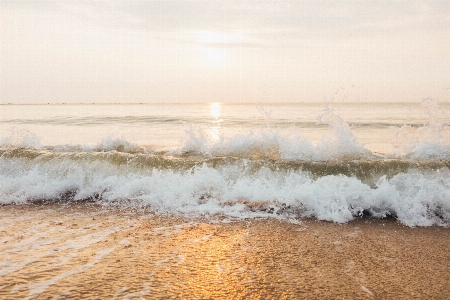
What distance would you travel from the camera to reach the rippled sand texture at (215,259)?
9.62ft

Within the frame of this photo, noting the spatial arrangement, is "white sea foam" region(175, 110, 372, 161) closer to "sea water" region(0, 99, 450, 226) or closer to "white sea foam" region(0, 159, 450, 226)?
"sea water" region(0, 99, 450, 226)

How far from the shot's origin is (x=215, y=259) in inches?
142

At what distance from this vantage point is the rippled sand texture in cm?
293

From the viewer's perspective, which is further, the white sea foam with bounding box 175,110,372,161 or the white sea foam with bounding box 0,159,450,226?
the white sea foam with bounding box 175,110,372,161

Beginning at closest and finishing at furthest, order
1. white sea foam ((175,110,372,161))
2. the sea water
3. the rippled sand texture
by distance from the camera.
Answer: the rippled sand texture
the sea water
white sea foam ((175,110,372,161))

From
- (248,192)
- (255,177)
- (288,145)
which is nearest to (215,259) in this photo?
(248,192)

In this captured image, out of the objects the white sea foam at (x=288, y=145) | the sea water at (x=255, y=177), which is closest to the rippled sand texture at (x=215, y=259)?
the sea water at (x=255, y=177)

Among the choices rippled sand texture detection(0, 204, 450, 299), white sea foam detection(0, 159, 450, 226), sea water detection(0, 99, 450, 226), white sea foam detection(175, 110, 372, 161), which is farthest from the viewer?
white sea foam detection(175, 110, 372, 161)

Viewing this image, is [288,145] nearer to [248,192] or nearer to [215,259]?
Answer: [248,192]

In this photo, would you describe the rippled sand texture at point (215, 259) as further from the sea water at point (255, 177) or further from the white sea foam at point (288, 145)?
the white sea foam at point (288, 145)

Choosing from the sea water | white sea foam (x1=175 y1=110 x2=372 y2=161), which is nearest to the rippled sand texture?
the sea water

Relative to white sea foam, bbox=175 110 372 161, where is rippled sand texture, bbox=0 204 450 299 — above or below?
below

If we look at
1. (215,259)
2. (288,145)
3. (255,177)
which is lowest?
(215,259)

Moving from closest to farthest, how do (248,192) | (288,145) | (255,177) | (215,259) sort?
(215,259) < (248,192) < (255,177) < (288,145)
